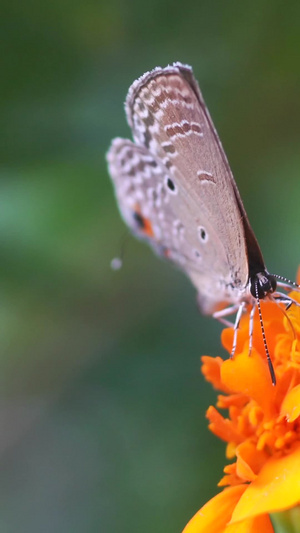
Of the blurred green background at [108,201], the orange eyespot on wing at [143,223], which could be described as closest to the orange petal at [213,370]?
the orange eyespot on wing at [143,223]

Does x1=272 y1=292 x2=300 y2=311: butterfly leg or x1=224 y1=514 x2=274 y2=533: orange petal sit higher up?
x1=272 y1=292 x2=300 y2=311: butterfly leg

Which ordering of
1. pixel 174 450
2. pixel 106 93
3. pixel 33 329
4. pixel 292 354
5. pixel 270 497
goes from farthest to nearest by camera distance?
pixel 33 329 < pixel 106 93 < pixel 174 450 < pixel 292 354 < pixel 270 497

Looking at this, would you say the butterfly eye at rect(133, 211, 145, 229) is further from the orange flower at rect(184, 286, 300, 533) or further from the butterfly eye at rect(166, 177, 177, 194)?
the orange flower at rect(184, 286, 300, 533)

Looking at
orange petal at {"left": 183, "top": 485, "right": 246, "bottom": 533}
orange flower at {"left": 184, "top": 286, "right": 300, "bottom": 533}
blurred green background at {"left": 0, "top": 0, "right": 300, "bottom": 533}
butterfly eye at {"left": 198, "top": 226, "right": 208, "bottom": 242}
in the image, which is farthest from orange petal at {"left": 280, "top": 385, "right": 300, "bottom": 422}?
blurred green background at {"left": 0, "top": 0, "right": 300, "bottom": 533}

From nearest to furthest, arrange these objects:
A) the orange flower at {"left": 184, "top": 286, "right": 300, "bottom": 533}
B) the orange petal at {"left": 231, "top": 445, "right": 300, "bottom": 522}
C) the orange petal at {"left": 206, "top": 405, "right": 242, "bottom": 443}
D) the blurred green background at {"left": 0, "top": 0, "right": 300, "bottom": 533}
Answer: the orange petal at {"left": 231, "top": 445, "right": 300, "bottom": 522}, the orange flower at {"left": 184, "top": 286, "right": 300, "bottom": 533}, the orange petal at {"left": 206, "top": 405, "right": 242, "bottom": 443}, the blurred green background at {"left": 0, "top": 0, "right": 300, "bottom": 533}

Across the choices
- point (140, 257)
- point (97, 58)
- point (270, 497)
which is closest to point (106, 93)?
point (97, 58)

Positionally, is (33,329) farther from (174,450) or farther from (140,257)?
(174,450)
